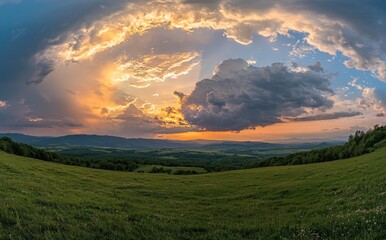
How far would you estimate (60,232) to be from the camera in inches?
528

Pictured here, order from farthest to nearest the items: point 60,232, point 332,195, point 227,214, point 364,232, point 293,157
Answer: point 293,157
point 332,195
point 227,214
point 60,232
point 364,232

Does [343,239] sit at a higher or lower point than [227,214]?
higher

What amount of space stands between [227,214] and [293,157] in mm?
80965

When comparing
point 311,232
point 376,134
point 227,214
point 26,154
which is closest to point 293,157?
point 376,134

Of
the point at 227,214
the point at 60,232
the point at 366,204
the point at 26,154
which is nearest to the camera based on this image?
the point at 60,232

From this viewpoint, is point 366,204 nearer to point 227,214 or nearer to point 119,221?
point 227,214

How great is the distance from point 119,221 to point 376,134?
2910 inches

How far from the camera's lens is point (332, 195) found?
24.8m

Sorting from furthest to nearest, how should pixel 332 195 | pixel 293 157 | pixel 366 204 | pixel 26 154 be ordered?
pixel 293 157
pixel 26 154
pixel 332 195
pixel 366 204

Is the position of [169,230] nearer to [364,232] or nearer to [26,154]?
[364,232]

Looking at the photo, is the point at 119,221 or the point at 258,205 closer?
the point at 119,221

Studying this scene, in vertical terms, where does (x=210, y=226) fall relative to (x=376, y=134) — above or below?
below

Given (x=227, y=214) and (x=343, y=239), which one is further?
(x=227, y=214)

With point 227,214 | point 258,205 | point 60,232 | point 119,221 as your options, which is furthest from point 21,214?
point 258,205
